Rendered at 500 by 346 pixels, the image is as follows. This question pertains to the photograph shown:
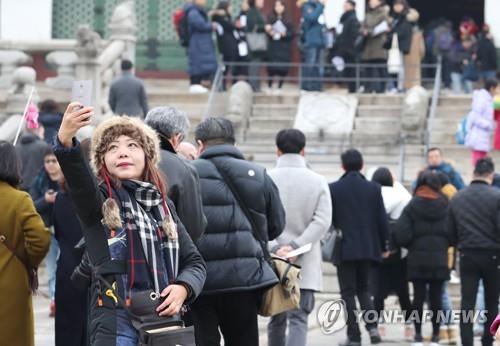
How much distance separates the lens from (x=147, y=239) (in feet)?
25.9

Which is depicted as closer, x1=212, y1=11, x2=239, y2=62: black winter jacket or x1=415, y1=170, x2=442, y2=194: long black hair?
x1=415, y1=170, x2=442, y2=194: long black hair

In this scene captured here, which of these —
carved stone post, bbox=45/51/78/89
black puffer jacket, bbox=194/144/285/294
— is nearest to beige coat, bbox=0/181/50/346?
black puffer jacket, bbox=194/144/285/294

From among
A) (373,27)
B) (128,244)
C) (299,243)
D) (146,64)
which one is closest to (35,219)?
(128,244)

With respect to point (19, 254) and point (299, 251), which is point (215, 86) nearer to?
point (299, 251)

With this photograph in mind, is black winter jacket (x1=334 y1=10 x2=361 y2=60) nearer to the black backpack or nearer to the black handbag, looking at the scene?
the black backpack

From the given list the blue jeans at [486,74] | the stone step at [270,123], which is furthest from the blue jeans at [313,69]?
the blue jeans at [486,74]

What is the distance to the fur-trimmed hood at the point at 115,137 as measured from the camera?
8.09m

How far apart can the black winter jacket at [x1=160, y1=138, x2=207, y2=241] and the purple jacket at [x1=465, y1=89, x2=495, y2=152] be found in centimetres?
1207

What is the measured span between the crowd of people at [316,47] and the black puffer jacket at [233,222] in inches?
567

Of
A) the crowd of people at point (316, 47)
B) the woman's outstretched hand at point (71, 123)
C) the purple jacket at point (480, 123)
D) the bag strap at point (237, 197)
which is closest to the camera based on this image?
the woman's outstretched hand at point (71, 123)

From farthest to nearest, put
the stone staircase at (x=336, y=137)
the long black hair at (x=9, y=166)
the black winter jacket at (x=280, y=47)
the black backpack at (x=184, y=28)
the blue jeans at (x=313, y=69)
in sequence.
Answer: the black winter jacket at (x=280, y=47) → the black backpack at (x=184, y=28) → the blue jeans at (x=313, y=69) → the stone staircase at (x=336, y=137) → the long black hair at (x=9, y=166)

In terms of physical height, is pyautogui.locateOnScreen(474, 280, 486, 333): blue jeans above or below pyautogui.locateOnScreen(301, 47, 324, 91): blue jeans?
below

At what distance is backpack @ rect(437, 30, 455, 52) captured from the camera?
2720 cm

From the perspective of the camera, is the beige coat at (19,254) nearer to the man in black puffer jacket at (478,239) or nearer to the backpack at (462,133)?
the man in black puffer jacket at (478,239)
